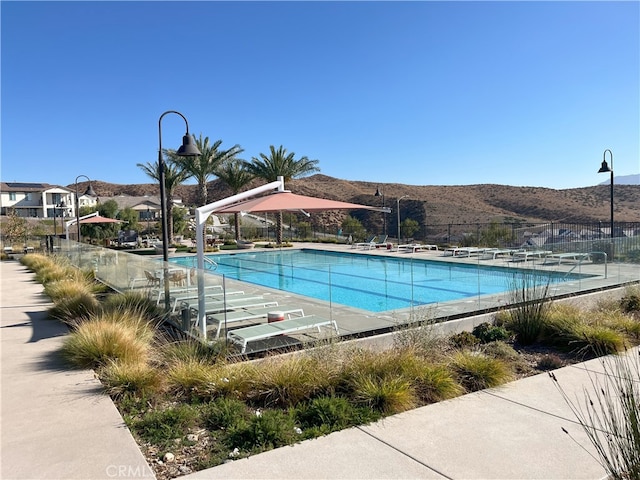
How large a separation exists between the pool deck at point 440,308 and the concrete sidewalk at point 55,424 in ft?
7.07

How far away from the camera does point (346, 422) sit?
14.2 feet

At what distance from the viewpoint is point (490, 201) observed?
69062 millimetres

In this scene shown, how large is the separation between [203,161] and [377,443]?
29903 millimetres

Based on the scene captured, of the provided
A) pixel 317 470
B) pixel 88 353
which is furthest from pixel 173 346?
pixel 317 470

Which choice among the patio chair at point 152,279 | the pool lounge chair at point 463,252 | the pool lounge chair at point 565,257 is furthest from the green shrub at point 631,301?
the pool lounge chair at point 463,252

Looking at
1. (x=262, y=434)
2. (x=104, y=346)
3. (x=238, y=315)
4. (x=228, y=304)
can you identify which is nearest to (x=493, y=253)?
(x=238, y=315)

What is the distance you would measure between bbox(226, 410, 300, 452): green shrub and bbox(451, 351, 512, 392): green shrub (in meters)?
2.18

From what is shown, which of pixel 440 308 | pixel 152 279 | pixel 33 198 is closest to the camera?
pixel 440 308

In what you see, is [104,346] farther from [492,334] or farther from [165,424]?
[492,334]

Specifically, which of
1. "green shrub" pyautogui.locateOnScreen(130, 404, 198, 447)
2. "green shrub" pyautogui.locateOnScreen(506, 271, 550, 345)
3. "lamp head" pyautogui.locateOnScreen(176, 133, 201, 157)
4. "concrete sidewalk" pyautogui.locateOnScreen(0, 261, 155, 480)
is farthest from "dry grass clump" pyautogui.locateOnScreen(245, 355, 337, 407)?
"lamp head" pyautogui.locateOnScreen(176, 133, 201, 157)

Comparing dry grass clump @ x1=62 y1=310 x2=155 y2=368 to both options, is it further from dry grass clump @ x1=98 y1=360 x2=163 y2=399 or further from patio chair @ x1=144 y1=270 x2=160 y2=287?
patio chair @ x1=144 y1=270 x2=160 y2=287

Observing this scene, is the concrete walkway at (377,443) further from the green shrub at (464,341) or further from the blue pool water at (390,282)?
the blue pool water at (390,282)

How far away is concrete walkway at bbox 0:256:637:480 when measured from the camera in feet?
11.5

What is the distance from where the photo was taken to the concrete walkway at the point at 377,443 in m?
3.50
